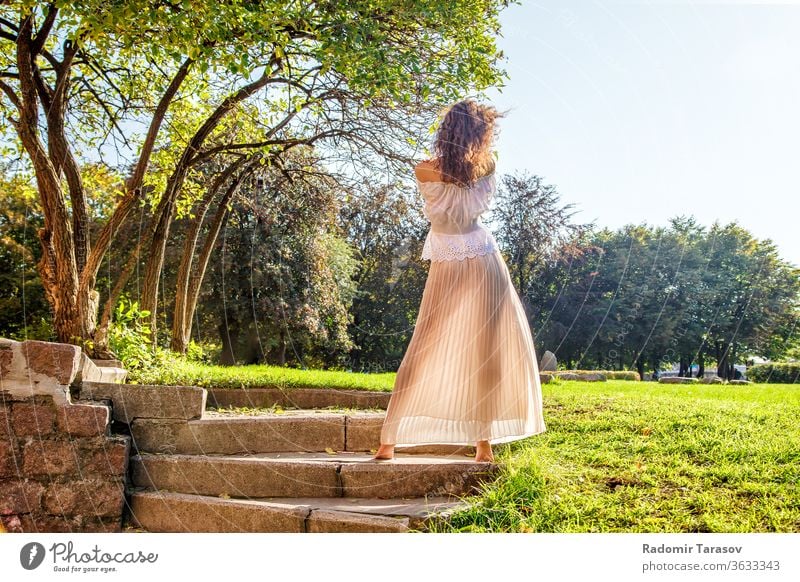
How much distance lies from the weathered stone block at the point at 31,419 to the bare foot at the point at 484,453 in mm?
2208

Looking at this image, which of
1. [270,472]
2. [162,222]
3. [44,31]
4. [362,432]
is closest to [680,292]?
[362,432]

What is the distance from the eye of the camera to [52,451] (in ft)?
10.6

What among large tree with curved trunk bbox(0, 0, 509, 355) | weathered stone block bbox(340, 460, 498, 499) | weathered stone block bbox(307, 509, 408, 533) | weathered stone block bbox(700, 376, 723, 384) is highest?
large tree with curved trunk bbox(0, 0, 509, 355)

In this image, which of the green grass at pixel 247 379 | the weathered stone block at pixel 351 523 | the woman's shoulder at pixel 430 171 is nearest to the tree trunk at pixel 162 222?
the green grass at pixel 247 379

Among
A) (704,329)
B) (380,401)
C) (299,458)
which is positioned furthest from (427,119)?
(299,458)

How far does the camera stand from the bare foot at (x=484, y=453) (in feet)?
9.69

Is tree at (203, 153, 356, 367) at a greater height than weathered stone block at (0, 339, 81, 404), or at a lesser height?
greater

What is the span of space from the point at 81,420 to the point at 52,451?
20cm

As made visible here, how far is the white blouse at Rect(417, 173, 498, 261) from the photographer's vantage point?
10.0ft

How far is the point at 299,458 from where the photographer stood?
3.23 metres

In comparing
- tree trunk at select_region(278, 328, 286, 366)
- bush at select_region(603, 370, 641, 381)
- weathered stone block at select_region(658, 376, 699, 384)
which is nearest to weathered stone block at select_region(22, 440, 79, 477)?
tree trunk at select_region(278, 328, 286, 366)

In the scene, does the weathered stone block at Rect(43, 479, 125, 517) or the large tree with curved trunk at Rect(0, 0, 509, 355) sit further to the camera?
the large tree with curved trunk at Rect(0, 0, 509, 355)
